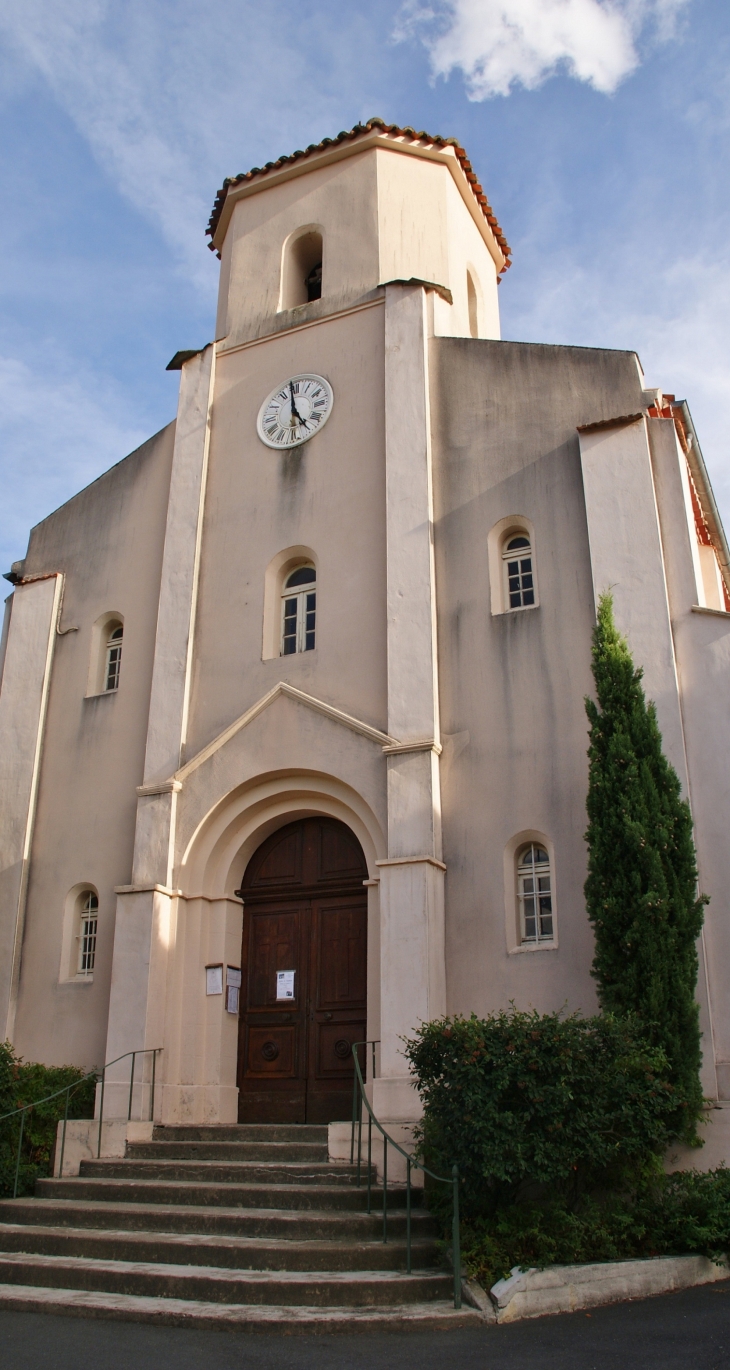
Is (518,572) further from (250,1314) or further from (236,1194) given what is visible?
(250,1314)

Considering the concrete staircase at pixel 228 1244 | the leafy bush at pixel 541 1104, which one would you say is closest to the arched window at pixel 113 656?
the concrete staircase at pixel 228 1244

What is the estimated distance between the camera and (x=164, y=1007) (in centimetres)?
1382

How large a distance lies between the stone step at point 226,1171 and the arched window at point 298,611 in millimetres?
6459

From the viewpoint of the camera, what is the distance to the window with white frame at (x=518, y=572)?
46.1 ft

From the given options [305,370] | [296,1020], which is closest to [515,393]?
[305,370]

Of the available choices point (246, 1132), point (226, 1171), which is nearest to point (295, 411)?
point (246, 1132)

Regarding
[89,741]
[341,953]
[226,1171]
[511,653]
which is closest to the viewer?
[226,1171]

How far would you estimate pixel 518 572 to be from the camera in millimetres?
14203

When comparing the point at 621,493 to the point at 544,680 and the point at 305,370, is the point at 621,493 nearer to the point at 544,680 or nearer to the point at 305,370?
the point at 544,680

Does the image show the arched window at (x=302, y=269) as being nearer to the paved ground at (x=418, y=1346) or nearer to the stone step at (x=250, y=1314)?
the stone step at (x=250, y=1314)

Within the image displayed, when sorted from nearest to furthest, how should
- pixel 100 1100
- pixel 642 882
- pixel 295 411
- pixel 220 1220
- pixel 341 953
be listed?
pixel 220 1220 → pixel 642 882 → pixel 100 1100 → pixel 341 953 → pixel 295 411

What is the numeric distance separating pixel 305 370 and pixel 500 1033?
10.5 meters

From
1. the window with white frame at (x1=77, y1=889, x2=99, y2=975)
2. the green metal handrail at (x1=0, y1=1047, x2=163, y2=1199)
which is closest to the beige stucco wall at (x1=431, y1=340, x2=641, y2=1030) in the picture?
the green metal handrail at (x1=0, y1=1047, x2=163, y2=1199)

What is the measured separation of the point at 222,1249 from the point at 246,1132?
10.1ft
